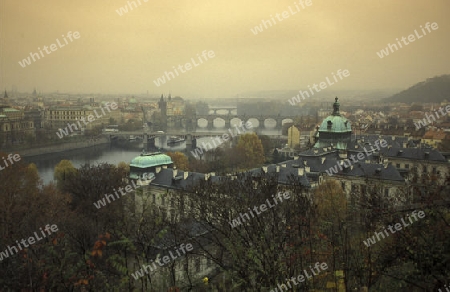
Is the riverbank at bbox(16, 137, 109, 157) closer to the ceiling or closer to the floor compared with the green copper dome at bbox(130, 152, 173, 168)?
closer to the ceiling

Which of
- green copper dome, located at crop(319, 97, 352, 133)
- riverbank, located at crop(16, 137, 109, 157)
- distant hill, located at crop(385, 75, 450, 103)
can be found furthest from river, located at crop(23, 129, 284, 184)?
distant hill, located at crop(385, 75, 450, 103)

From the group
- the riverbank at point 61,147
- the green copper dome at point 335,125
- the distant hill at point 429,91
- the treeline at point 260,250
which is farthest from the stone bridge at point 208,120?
the treeline at point 260,250

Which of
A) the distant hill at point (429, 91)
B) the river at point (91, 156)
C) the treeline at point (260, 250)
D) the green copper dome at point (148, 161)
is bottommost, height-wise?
the distant hill at point (429, 91)

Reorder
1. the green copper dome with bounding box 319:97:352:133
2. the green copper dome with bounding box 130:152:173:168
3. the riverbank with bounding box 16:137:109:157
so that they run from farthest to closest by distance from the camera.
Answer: the riverbank with bounding box 16:137:109:157
the green copper dome with bounding box 319:97:352:133
the green copper dome with bounding box 130:152:173:168

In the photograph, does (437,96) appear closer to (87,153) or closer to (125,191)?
(125,191)

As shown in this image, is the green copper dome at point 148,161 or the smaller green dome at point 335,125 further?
the smaller green dome at point 335,125

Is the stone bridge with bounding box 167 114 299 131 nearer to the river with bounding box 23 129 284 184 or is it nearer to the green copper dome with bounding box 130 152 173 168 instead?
the river with bounding box 23 129 284 184

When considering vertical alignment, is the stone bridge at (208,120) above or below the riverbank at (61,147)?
below

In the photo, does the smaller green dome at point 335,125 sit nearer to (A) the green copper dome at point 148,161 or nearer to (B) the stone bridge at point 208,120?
(A) the green copper dome at point 148,161
